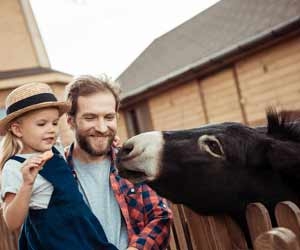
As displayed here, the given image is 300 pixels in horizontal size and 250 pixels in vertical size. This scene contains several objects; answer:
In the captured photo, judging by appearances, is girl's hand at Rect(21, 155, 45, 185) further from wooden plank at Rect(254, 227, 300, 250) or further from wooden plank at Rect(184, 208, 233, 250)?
wooden plank at Rect(254, 227, 300, 250)

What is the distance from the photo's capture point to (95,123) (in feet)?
7.70

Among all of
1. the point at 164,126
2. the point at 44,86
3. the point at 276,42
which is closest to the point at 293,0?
the point at 276,42

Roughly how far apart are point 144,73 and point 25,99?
15930 millimetres

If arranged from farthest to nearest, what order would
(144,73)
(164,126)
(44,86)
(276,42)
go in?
1. (144,73)
2. (164,126)
3. (276,42)
4. (44,86)

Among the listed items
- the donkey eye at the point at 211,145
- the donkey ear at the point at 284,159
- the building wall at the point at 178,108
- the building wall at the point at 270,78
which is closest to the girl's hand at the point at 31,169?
the donkey eye at the point at 211,145

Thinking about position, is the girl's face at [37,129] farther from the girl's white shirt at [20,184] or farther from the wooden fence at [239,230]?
the wooden fence at [239,230]

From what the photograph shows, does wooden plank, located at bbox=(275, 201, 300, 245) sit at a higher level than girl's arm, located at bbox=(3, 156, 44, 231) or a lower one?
lower

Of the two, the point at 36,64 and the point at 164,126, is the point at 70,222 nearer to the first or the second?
the point at 36,64

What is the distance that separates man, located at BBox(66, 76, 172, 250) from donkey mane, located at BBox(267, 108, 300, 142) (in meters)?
0.61

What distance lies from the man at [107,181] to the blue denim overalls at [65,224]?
97 mm

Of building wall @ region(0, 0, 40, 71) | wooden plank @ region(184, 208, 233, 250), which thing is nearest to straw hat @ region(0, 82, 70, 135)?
wooden plank @ region(184, 208, 233, 250)

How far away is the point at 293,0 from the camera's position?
12.8 metres

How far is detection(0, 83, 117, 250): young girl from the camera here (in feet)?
7.06

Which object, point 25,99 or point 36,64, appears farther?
point 36,64
